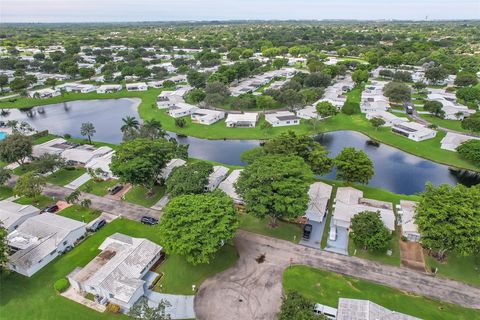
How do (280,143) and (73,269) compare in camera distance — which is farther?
(280,143)

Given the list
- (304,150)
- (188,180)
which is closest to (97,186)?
(188,180)

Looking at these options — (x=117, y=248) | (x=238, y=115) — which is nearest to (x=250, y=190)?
(x=117, y=248)

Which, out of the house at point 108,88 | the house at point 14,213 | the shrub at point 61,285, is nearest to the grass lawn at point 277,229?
the shrub at point 61,285

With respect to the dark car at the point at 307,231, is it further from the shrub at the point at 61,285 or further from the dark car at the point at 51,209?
the dark car at the point at 51,209

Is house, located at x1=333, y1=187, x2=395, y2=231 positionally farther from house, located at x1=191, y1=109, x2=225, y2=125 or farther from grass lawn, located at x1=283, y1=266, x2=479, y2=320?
house, located at x1=191, y1=109, x2=225, y2=125

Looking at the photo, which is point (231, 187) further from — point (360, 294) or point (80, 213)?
point (360, 294)

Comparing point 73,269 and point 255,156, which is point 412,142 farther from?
point 73,269
